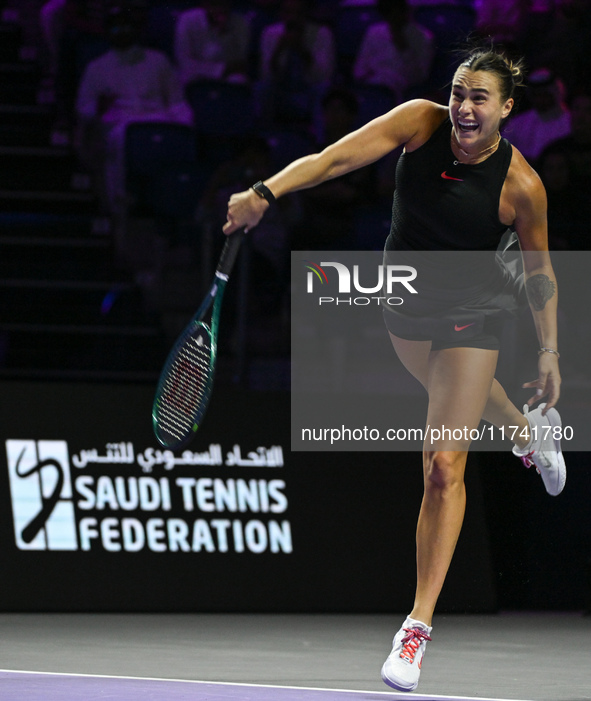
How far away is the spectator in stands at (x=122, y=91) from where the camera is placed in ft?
23.9

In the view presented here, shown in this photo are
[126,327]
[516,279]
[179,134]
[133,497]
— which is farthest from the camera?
[179,134]

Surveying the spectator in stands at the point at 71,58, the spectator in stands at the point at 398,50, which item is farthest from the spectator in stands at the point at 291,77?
the spectator in stands at the point at 71,58

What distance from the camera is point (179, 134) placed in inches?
282

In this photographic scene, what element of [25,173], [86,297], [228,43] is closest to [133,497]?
[86,297]

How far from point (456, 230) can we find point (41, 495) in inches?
105

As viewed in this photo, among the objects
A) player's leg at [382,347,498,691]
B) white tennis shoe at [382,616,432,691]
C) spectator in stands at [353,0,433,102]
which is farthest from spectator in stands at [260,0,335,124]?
white tennis shoe at [382,616,432,691]

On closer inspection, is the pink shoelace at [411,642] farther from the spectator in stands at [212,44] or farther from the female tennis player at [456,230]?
the spectator in stands at [212,44]

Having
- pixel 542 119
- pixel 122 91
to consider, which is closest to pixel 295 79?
pixel 122 91

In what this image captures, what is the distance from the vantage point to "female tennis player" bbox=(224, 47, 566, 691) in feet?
11.8

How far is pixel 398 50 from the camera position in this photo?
804 cm

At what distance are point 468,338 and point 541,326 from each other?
296 mm

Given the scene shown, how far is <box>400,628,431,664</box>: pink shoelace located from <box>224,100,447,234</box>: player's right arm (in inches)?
52.9

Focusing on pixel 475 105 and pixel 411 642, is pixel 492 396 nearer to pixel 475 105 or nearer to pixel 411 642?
pixel 411 642

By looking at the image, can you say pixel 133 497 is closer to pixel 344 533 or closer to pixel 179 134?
pixel 344 533
